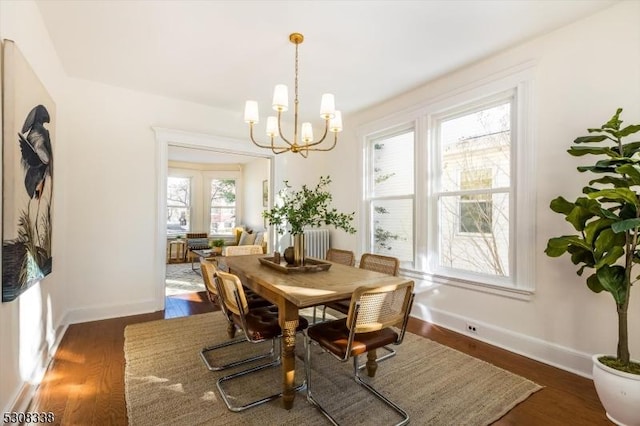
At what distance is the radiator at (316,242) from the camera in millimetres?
4859

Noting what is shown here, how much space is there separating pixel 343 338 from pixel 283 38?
2.38 m

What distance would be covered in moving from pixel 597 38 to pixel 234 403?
3.63m

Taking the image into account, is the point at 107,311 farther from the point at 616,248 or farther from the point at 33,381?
the point at 616,248

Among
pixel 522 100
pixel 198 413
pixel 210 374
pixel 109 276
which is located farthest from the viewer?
pixel 109 276

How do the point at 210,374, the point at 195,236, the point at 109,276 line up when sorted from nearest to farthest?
the point at 210,374 < the point at 109,276 < the point at 195,236

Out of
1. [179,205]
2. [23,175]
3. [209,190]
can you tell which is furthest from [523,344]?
[179,205]

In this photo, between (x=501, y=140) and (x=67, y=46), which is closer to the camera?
(x=67, y=46)

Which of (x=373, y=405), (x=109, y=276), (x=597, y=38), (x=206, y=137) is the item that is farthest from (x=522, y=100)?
(x=109, y=276)

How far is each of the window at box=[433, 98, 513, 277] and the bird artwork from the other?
3.50 metres

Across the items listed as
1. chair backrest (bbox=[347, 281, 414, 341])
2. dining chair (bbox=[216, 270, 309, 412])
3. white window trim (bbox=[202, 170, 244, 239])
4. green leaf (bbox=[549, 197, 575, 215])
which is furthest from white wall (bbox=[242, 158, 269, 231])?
green leaf (bbox=[549, 197, 575, 215])

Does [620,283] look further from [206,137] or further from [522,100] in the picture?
[206,137]

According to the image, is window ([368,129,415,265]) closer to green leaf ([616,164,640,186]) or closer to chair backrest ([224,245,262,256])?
chair backrest ([224,245,262,256])

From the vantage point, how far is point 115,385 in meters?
2.11

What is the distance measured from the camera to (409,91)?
366 centimetres
